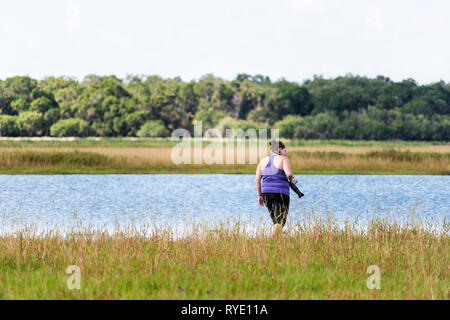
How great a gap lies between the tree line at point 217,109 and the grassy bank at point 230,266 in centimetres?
6343

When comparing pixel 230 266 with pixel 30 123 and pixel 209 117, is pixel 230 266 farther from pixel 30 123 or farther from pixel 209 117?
pixel 209 117

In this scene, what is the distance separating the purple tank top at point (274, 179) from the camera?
9.27 meters

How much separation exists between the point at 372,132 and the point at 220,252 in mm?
69769

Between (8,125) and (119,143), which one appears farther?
(8,125)

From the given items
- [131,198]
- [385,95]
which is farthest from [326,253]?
[385,95]

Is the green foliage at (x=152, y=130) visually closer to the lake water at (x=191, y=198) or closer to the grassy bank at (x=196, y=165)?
the grassy bank at (x=196, y=165)

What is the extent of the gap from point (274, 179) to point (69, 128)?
6726 centimetres

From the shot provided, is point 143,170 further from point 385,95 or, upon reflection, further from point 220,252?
point 385,95

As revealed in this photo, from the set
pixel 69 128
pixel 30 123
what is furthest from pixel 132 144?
Result: pixel 30 123

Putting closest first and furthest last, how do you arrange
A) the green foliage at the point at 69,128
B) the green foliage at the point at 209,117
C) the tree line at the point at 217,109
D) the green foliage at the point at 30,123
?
the green foliage at the point at 69,128 → the green foliage at the point at 30,123 → the tree line at the point at 217,109 → the green foliage at the point at 209,117

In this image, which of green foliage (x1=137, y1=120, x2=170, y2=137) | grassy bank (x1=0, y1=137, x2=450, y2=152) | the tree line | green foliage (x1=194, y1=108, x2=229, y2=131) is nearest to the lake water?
grassy bank (x1=0, y1=137, x2=450, y2=152)

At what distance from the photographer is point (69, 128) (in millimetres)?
73312

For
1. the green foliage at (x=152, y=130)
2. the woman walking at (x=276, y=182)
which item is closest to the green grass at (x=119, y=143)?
the green foliage at (x=152, y=130)

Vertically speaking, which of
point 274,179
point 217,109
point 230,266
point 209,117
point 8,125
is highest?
point 217,109
